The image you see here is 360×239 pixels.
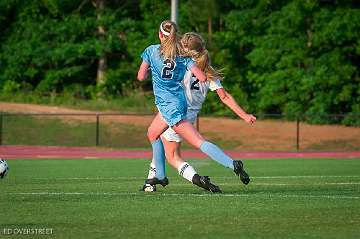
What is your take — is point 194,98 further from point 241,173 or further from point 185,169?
point 241,173

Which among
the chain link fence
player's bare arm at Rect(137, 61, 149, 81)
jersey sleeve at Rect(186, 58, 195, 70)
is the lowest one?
the chain link fence

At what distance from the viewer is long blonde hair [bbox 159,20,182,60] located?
1225 cm

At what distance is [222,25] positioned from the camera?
47031 mm

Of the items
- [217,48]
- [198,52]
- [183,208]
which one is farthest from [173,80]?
[217,48]

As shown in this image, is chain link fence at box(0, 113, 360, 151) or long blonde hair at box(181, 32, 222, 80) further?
chain link fence at box(0, 113, 360, 151)

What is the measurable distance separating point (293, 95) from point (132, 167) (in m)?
21.3

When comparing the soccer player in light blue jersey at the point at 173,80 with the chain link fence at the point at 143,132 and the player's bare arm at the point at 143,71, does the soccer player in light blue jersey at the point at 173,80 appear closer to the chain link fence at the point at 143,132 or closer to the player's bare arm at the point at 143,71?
the player's bare arm at the point at 143,71

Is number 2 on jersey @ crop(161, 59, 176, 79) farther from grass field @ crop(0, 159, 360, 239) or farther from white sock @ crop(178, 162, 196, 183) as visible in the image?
grass field @ crop(0, 159, 360, 239)

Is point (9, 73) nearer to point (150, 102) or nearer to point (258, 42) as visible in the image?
point (150, 102)

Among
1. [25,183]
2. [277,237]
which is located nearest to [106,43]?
[25,183]

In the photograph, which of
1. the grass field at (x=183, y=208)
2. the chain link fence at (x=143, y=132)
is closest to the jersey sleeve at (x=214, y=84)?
the grass field at (x=183, y=208)

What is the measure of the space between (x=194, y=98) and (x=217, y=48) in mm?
32149

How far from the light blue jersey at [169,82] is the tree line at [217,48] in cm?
2572

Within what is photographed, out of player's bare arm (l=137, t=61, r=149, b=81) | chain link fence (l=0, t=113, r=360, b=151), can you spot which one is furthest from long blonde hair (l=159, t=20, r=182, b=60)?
chain link fence (l=0, t=113, r=360, b=151)
